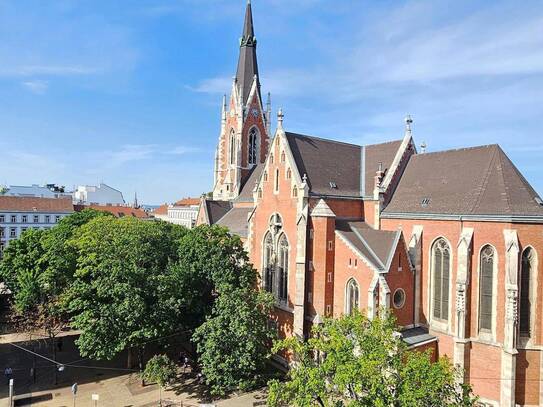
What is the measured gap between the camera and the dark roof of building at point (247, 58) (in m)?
56.0

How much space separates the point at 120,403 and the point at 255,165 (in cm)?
3784

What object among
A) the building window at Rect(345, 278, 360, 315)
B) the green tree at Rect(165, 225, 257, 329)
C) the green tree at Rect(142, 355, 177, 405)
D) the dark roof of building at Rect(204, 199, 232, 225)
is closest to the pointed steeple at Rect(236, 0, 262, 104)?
the dark roof of building at Rect(204, 199, 232, 225)

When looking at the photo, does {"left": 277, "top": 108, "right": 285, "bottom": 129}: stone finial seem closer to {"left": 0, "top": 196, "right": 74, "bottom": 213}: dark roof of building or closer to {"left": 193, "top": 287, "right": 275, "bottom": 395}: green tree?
{"left": 193, "top": 287, "right": 275, "bottom": 395}: green tree

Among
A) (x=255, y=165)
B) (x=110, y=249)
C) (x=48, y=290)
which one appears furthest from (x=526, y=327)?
(x=255, y=165)

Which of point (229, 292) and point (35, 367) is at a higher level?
point (229, 292)

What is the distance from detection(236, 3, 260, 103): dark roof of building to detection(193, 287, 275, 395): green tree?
127 ft

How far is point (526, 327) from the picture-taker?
23.5 meters

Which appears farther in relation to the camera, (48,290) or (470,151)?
(48,290)

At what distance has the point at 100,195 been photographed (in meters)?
133

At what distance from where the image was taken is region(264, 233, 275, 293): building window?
33.0 metres

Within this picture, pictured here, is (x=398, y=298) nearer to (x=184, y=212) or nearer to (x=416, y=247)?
(x=416, y=247)

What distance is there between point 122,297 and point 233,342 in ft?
28.8

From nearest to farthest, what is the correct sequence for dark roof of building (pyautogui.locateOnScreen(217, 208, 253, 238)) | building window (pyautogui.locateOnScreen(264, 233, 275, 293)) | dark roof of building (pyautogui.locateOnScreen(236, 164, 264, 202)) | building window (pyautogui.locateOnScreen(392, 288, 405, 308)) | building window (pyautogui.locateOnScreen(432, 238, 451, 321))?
building window (pyautogui.locateOnScreen(392, 288, 405, 308)) → building window (pyautogui.locateOnScreen(432, 238, 451, 321)) → building window (pyautogui.locateOnScreen(264, 233, 275, 293)) → dark roof of building (pyautogui.locateOnScreen(217, 208, 253, 238)) → dark roof of building (pyautogui.locateOnScreen(236, 164, 264, 202))

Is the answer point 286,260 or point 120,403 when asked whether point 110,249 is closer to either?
point 120,403
